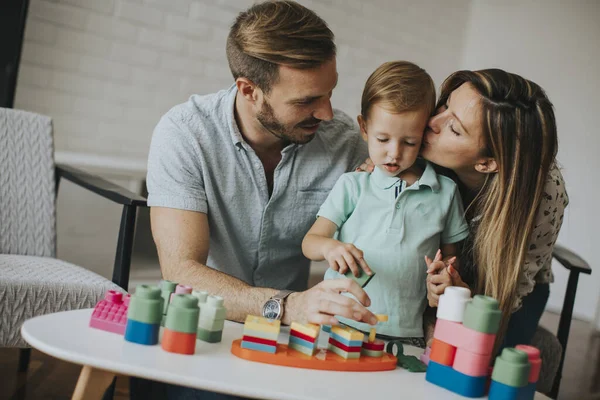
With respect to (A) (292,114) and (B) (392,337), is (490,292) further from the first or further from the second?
(A) (292,114)

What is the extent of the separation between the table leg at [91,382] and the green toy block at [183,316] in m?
0.13

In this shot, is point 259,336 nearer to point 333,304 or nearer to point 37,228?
point 333,304

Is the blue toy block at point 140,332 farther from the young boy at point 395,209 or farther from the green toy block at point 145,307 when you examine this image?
the young boy at point 395,209

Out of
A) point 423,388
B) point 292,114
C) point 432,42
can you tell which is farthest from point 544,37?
point 423,388

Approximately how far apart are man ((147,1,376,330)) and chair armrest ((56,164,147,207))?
8.9 inches

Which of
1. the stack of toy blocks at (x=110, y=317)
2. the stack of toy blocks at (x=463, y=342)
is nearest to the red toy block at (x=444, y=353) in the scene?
the stack of toy blocks at (x=463, y=342)

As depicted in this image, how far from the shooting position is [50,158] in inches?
95.0

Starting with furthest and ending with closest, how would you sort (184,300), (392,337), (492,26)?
1. (492,26)
2. (392,337)
3. (184,300)

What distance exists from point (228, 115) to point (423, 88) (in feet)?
1.86

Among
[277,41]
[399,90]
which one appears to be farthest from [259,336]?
[277,41]

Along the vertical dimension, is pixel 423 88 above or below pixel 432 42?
below

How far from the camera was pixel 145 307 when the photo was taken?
1265mm

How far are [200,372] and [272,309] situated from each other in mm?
438

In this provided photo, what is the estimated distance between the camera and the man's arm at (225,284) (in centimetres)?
142
